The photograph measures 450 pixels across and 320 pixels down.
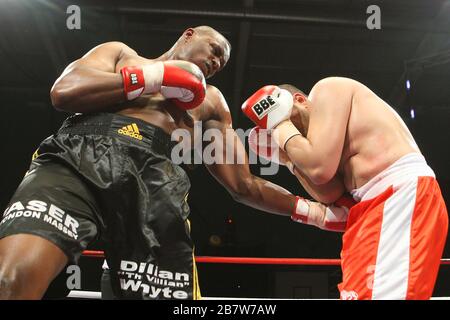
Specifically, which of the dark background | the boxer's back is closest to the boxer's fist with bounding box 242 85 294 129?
the boxer's back

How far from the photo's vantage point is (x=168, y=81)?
1553 millimetres

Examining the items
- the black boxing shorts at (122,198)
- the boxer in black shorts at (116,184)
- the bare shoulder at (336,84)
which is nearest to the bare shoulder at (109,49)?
the boxer in black shorts at (116,184)

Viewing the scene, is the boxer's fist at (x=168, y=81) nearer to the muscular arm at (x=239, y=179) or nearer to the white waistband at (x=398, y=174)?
the muscular arm at (x=239, y=179)

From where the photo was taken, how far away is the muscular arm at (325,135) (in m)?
1.40

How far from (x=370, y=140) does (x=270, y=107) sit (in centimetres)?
36

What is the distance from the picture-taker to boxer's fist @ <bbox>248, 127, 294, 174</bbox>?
1779 mm

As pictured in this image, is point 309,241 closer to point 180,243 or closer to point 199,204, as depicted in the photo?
point 199,204

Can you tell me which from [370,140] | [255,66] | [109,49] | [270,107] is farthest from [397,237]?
[255,66]

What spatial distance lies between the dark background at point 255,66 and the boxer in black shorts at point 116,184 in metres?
3.07

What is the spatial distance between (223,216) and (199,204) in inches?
16.2

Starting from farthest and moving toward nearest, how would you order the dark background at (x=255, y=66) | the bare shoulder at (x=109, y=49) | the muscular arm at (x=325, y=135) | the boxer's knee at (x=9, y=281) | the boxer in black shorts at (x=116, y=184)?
1. the dark background at (x=255, y=66)
2. the bare shoulder at (x=109, y=49)
3. the muscular arm at (x=325, y=135)
4. the boxer in black shorts at (x=116, y=184)
5. the boxer's knee at (x=9, y=281)

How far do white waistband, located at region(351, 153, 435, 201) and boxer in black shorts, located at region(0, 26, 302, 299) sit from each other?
23.1 inches

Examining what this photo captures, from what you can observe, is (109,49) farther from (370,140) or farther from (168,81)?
(370,140)

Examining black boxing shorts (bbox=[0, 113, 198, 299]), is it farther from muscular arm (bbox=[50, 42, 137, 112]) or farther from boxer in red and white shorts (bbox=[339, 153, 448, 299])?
boxer in red and white shorts (bbox=[339, 153, 448, 299])
